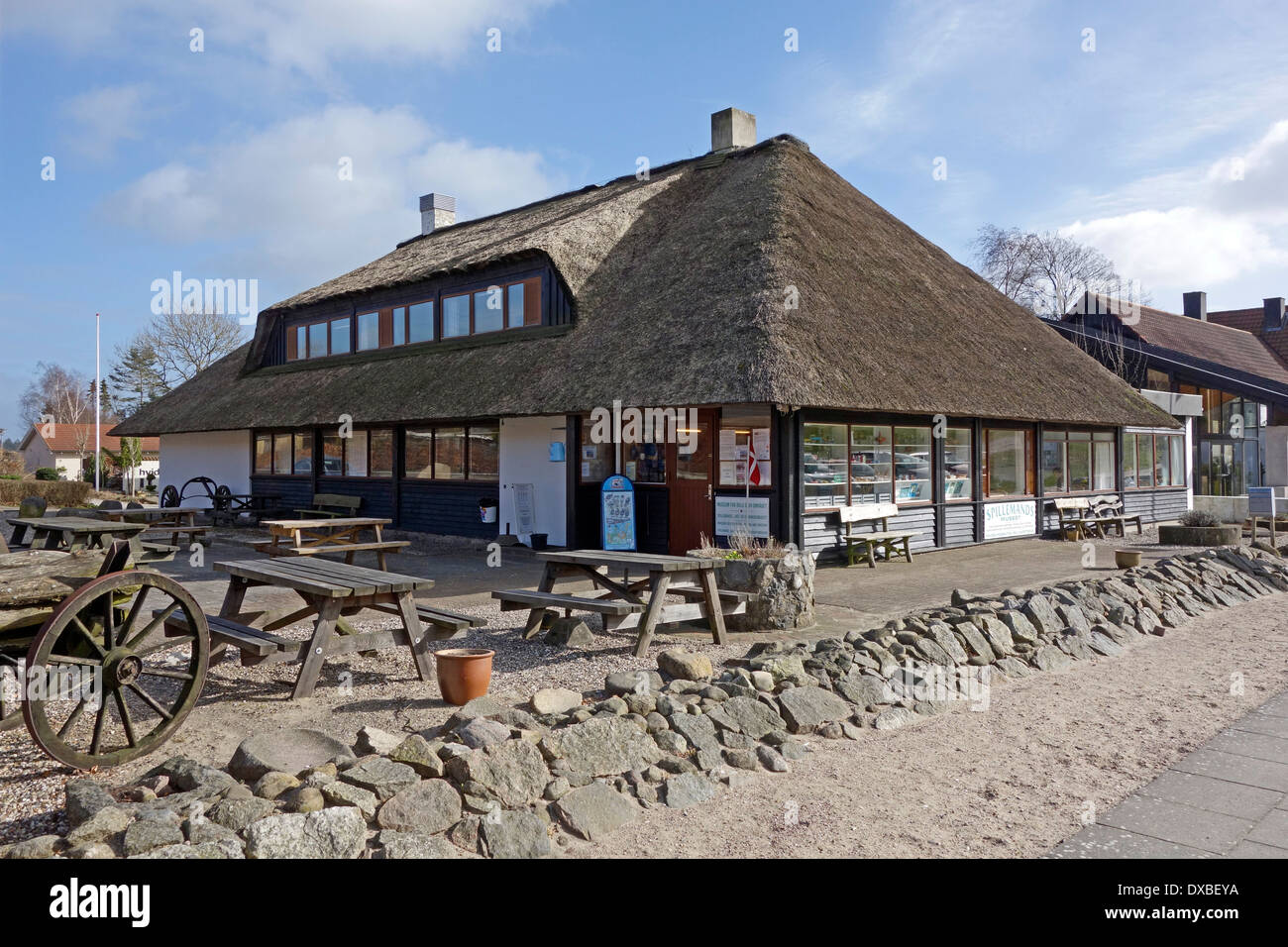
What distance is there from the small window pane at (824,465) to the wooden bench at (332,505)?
30.9 ft

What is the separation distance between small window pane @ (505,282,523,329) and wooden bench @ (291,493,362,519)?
4804 millimetres

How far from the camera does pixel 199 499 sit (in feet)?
77.2

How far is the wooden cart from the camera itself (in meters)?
3.98

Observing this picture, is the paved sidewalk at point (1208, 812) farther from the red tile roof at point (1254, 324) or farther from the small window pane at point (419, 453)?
the red tile roof at point (1254, 324)

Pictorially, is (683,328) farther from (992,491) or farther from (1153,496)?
(1153,496)

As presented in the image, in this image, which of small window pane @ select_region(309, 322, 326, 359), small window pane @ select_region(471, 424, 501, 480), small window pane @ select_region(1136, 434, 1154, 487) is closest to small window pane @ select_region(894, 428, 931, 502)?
small window pane @ select_region(471, 424, 501, 480)

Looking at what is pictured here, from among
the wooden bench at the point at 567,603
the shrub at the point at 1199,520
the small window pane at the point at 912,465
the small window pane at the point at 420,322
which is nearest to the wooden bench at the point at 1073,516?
the shrub at the point at 1199,520

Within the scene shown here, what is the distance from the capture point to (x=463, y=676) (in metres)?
5.55
